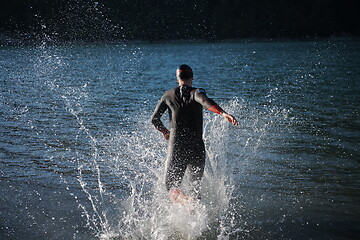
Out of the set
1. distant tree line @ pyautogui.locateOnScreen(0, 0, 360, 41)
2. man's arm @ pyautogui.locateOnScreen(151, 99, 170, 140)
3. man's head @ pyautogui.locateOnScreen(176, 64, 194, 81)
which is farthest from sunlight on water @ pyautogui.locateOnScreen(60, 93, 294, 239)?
distant tree line @ pyautogui.locateOnScreen(0, 0, 360, 41)

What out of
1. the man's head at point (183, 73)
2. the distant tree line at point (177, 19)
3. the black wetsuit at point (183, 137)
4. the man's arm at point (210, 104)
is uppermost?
the distant tree line at point (177, 19)

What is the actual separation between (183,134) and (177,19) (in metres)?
131

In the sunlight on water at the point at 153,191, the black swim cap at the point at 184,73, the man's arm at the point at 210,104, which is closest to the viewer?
the man's arm at the point at 210,104

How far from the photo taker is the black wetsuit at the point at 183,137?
5648 millimetres

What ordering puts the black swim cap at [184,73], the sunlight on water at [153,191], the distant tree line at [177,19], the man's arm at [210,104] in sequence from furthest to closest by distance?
the distant tree line at [177,19] → the sunlight on water at [153,191] → the black swim cap at [184,73] → the man's arm at [210,104]

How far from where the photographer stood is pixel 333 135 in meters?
10.9

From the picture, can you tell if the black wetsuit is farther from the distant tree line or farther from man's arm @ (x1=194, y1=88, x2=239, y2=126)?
the distant tree line

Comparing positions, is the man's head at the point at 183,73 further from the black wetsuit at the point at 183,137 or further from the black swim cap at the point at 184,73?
the black wetsuit at the point at 183,137

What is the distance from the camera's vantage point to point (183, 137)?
5.74 m

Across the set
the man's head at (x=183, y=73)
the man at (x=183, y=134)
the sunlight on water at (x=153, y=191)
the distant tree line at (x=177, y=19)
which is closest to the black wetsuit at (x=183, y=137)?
the man at (x=183, y=134)

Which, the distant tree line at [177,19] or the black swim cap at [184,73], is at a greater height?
the distant tree line at [177,19]

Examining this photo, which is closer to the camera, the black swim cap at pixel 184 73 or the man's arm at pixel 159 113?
the black swim cap at pixel 184 73

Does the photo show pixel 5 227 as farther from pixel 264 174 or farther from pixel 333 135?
pixel 333 135

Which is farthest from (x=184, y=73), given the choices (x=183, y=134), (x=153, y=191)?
(x=153, y=191)
